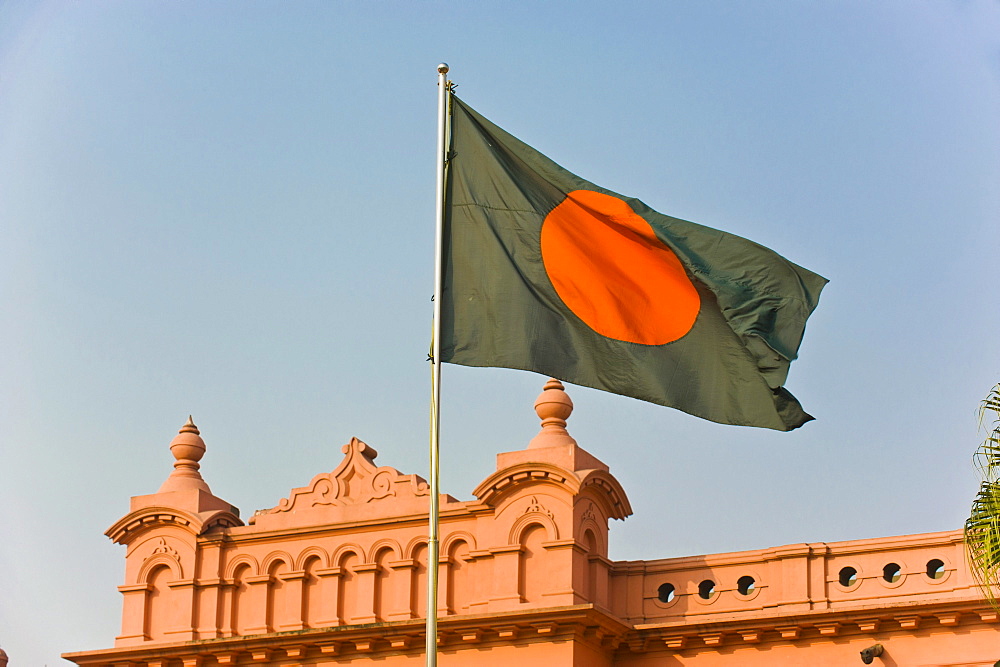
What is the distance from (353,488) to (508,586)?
3076 mm

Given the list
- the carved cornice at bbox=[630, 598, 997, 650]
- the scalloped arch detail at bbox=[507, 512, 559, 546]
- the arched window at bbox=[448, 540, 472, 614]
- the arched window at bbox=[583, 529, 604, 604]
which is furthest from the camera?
the arched window at bbox=[448, 540, 472, 614]

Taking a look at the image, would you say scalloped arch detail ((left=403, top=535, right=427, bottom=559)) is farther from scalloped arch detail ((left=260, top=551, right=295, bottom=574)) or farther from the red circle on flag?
the red circle on flag

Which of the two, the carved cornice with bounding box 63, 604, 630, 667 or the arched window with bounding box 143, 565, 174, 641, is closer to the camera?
the carved cornice with bounding box 63, 604, 630, 667

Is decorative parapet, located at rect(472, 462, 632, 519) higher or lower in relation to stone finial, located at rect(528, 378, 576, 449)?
lower

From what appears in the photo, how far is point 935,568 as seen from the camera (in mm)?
21531

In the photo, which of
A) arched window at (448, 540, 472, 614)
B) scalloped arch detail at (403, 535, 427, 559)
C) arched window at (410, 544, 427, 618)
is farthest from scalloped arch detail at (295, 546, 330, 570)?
arched window at (448, 540, 472, 614)

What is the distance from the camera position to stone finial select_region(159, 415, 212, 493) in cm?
2491

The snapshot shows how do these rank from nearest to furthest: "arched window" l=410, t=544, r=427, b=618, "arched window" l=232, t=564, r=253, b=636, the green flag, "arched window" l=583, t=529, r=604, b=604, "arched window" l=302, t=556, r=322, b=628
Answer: the green flag
"arched window" l=583, t=529, r=604, b=604
"arched window" l=410, t=544, r=427, b=618
"arched window" l=302, t=556, r=322, b=628
"arched window" l=232, t=564, r=253, b=636

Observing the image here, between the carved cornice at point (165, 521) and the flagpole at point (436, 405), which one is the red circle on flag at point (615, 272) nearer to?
the flagpole at point (436, 405)

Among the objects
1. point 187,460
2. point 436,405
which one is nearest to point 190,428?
point 187,460

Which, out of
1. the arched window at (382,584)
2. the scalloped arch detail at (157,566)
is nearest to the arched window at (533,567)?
the arched window at (382,584)

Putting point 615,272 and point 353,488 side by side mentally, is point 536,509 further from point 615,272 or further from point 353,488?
point 615,272

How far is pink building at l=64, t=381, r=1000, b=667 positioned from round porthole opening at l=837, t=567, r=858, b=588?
0.09 feet

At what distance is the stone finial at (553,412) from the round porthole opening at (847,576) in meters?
4.08
